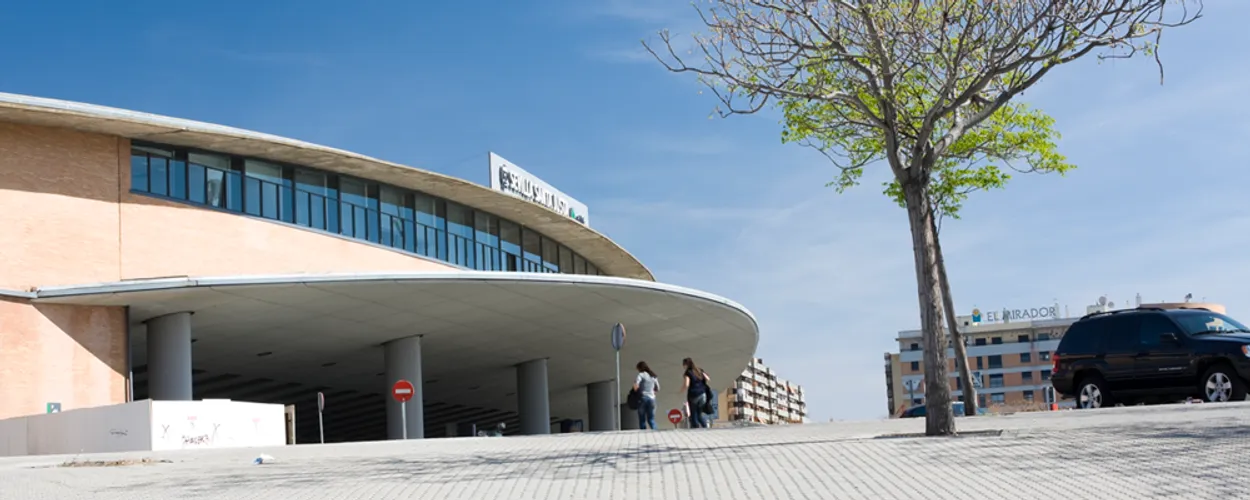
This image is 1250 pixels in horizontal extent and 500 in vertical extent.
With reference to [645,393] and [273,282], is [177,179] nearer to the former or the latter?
[273,282]

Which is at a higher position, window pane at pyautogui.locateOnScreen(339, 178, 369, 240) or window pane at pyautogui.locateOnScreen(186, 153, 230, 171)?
window pane at pyautogui.locateOnScreen(186, 153, 230, 171)

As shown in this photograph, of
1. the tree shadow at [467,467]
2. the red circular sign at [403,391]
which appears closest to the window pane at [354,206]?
the red circular sign at [403,391]

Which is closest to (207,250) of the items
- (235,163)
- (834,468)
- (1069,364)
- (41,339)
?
(235,163)

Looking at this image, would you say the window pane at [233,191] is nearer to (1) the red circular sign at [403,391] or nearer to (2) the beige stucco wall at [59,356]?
(2) the beige stucco wall at [59,356]

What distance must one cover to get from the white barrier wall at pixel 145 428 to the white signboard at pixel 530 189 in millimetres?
18361

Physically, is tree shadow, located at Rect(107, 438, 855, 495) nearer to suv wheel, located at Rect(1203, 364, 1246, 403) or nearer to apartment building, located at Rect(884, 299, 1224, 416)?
suv wheel, located at Rect(1203, 364, 1246, 403)

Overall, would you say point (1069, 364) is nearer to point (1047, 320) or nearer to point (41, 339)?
point (41, 339)

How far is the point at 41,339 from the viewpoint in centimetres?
2819

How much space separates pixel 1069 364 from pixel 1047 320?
119798mm

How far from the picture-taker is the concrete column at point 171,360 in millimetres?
30469

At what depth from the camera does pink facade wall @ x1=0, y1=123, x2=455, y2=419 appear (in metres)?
28.0

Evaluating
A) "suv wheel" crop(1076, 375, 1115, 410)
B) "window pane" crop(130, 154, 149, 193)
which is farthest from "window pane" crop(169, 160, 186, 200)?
"suv wheel" crop(1076, 375, 1115, 410)

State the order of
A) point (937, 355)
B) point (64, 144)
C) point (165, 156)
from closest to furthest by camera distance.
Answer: point (937, 355)
point (64, 144)
point (165, 156)

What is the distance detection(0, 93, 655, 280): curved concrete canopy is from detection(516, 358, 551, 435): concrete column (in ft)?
18.0
